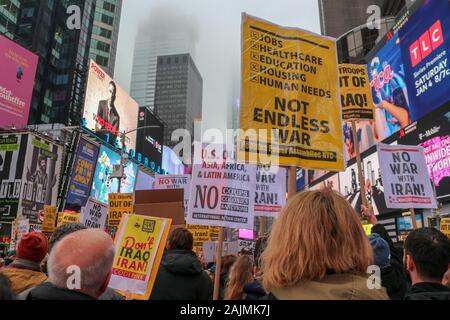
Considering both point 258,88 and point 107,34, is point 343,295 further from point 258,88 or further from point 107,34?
point 107,34

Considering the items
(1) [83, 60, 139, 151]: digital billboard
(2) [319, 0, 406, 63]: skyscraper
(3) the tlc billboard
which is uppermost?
(2) [319, 0, 406, 63]: skyscraper

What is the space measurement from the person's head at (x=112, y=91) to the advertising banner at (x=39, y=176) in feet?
36.2

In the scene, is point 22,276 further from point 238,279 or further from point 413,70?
point 413,70

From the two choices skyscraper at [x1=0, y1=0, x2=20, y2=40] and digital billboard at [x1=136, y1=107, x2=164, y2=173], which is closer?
skyscraper at [x1=0, y1=0, x2=20, y2=40]

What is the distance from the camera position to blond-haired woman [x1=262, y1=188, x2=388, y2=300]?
1783mm

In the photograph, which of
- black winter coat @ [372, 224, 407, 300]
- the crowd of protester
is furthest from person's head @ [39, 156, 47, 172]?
black winter coat @ [372, 224, 407, 300]

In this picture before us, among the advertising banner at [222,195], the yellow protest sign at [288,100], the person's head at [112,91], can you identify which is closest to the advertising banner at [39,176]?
the person's head at [112,91]

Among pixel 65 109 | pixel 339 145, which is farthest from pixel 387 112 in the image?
pixel 65 109

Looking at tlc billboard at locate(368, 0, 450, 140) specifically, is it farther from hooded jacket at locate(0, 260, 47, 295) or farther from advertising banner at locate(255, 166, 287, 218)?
hooded jacket at locate(0, 260, 47, 295)

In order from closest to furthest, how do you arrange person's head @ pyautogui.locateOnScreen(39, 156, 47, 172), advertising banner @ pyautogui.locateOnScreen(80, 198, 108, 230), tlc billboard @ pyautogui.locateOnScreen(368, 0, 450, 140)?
advertising banner @ pyautogui.locateOnScreen(80, 198, 108, 230) → tlc billboard @ pyautogui.locateOnScreen(368, 0, 450, 140) → person's head @ pyautogui.locateOnScreen(39, 156, 47, 172)

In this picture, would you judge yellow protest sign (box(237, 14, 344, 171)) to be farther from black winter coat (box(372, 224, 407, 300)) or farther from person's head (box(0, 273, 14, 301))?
person's head (box(0, 273, 14, 301))

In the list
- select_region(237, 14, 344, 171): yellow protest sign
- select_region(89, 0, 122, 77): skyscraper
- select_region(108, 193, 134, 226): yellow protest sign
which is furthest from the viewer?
select_region(89, 0, 122, 77): skyscraper

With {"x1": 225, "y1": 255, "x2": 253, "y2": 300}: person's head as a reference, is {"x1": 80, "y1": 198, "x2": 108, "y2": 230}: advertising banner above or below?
above
